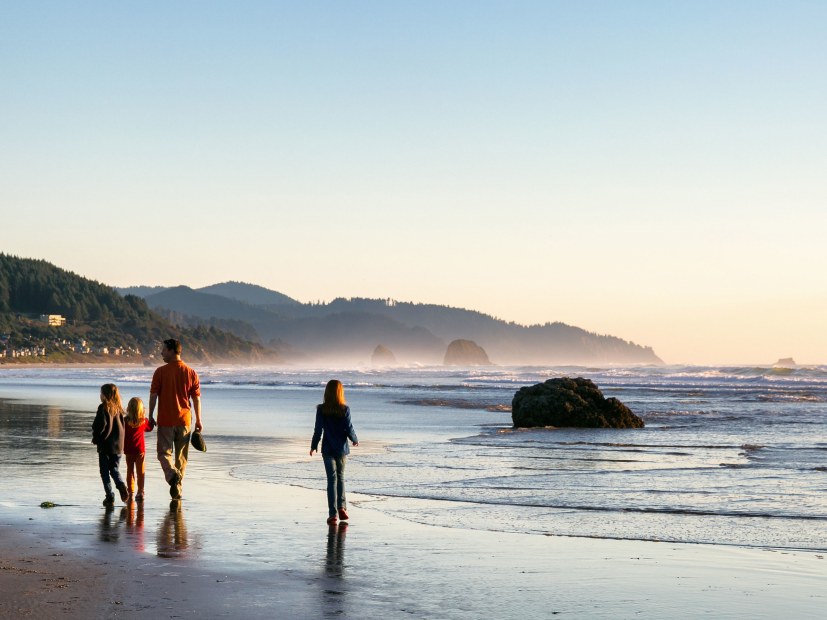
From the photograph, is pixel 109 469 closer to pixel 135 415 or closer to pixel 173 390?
pixel 135 415

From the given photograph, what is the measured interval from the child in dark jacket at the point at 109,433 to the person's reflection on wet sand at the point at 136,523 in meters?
0.56

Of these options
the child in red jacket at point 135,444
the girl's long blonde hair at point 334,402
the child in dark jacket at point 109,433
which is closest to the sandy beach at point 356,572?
the child in dark jacket at point 109,433

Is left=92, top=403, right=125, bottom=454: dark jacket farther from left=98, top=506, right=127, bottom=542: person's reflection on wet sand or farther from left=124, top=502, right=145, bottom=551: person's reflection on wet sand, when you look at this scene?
left=98, top=506, right=127, bottom=542: person's reflection on wet sand

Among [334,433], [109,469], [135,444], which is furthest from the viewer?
[135,444]

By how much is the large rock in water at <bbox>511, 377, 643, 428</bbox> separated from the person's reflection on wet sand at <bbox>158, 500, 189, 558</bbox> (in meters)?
17.6

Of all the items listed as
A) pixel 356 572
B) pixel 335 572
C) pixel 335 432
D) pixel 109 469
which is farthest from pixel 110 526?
pixel 356 572

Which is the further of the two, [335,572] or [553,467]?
[553,467]

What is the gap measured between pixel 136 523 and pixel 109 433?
7.69ft

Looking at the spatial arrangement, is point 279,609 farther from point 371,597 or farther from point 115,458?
point 115,458

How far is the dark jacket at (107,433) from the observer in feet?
43.7

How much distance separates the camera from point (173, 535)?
1053 cm

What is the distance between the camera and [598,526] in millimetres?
11938

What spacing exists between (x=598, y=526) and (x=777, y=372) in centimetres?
8660

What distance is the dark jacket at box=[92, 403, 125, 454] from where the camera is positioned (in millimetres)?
13305
